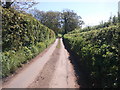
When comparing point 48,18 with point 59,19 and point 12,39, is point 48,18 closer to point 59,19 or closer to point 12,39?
point 59,19

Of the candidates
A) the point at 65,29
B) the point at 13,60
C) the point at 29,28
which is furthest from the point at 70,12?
the point at 13,60

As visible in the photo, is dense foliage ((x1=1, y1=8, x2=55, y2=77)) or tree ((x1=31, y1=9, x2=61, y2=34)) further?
tree ((x1=31, y1=9, x2=61, y2=34))

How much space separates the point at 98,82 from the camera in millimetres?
4680

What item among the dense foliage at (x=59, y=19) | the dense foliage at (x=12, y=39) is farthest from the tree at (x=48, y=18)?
the dense foliage at (x=12, y=39)

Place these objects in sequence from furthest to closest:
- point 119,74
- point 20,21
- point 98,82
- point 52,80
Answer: point 20,21 < point 52,80 < point 98,82 < point 119,74

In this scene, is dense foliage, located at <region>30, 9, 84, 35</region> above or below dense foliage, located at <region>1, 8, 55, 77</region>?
above

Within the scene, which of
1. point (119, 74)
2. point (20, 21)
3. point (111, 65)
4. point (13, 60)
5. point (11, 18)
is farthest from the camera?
point (20, 21)

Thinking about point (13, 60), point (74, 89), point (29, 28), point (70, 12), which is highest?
point (70, 12)

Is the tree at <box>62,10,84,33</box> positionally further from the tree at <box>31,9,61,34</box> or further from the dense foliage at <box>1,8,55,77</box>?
the dense foliage at <box>1,8,55,77</box>

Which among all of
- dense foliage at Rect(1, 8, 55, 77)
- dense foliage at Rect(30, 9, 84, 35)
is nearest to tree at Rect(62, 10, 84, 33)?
dense foliage at Rect(30, 9, 84, 35)

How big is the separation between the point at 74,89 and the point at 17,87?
2.43 metres

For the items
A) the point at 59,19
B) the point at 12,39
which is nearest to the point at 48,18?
the point at 59,19

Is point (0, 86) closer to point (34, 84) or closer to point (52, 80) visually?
point (34, 84)

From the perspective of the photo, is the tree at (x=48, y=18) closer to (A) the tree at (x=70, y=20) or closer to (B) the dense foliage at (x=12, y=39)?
(A) the tree at (x=70, y=20)
